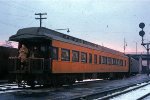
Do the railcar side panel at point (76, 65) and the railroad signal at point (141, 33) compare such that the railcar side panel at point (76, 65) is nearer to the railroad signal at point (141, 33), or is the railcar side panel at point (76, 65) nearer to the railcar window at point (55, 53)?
the railcar window at point (55, 53)

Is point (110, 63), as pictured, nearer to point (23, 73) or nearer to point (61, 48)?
point (61, 48)

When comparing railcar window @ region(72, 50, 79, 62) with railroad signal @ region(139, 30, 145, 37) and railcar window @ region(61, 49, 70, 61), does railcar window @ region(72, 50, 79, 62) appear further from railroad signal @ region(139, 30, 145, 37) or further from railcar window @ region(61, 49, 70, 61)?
railroad signal @ region(139, 30, 145, 37)

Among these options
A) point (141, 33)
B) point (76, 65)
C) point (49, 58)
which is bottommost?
point (76, 65)

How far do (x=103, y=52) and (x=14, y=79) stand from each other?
13220mm

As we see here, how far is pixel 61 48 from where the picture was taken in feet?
69.1

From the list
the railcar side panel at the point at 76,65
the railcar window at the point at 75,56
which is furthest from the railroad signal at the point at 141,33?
the railcar window at the point at 75,56

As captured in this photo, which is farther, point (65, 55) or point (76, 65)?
point (76, 65)

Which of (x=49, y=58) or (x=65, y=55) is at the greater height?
(x=65, y=55)

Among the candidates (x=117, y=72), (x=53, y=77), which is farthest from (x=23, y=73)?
(x=117, y=72)

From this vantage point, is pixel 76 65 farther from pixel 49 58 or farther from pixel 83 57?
pixel 49 58

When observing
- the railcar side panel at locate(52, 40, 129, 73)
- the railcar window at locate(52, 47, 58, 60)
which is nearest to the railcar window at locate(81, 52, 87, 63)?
the railcar side panel at locate(52, 40, 129, 73)

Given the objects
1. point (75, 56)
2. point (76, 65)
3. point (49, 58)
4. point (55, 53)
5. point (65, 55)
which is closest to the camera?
point (49, 58)

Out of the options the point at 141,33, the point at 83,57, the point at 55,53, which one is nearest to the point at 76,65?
the point at 83,57

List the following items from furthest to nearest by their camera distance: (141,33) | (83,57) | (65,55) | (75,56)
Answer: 1. (141,33)
2. (83,57)
3. (75,56)
4. (65,55)
